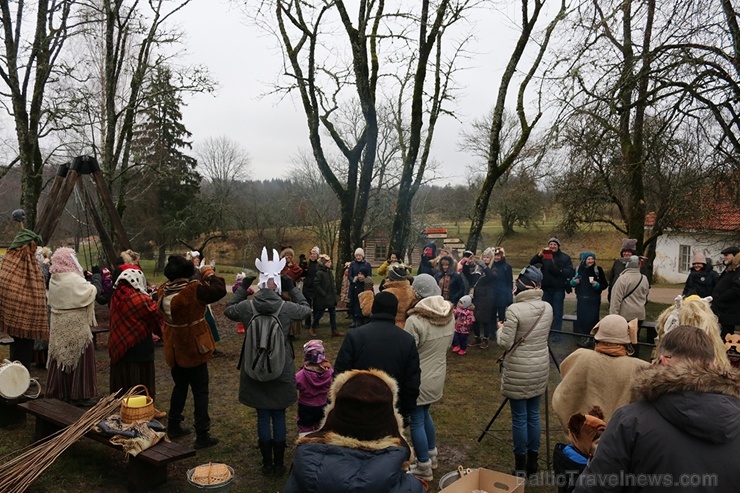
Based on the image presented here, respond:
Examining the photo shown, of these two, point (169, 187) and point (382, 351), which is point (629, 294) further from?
point (169, 187)

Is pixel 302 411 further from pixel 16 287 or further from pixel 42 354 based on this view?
pixel 42 354

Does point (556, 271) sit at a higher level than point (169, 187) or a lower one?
lower

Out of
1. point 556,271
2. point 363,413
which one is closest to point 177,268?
point 363,413

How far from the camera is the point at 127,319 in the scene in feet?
17.2

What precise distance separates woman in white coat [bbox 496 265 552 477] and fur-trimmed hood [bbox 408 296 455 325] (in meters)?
0.49

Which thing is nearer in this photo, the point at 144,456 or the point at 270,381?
the point at 144,456

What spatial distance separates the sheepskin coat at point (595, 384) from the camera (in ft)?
11.6

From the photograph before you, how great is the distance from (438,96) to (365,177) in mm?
4557

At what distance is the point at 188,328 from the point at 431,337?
2.27 m

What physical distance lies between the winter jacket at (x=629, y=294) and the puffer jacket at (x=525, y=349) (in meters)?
4.46


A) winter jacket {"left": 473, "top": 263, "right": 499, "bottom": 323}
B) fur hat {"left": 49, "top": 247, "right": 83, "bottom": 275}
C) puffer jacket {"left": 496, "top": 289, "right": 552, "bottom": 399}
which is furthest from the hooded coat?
winter jacket {"left": 473, "top": 263, "right": 499, "bottom": 323}

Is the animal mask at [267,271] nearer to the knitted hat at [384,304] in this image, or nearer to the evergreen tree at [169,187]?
the knitted hat at [384,304]

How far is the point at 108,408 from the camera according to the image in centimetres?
467

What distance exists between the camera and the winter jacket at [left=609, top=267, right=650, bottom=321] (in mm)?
8328
